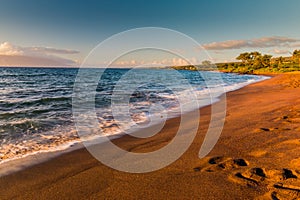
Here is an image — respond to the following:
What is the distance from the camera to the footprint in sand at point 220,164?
15.4ft

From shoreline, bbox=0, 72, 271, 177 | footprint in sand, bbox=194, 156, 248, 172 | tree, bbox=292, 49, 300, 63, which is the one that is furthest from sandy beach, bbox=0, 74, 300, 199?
tree, bbox=292, 49, 300, 63

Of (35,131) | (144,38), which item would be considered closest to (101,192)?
(144,38)

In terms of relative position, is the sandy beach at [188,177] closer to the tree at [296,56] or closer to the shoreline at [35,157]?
the shoreline at [35,157]

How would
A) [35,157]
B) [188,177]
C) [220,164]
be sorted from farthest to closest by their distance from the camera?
1. [35,157]
2. [220,164]
3. [188,177]

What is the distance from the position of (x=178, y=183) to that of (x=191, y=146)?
7.19 ft

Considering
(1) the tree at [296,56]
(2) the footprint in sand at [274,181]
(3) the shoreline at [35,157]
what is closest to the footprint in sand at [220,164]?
(2) the footprint in sand at [274,181]

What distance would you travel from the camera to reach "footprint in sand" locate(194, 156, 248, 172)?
15.4 feet

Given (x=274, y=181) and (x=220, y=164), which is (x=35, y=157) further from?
(x=274, y=181)

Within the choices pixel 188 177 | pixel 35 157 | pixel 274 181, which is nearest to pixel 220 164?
pixel 188 177

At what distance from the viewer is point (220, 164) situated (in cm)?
488

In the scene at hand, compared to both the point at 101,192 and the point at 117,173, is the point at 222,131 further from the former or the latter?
the point at 101,192

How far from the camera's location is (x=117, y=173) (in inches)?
183

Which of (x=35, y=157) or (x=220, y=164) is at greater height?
(x=220, y=164)

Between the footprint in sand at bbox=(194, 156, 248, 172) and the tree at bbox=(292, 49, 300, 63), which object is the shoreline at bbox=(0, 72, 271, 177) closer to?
the footprint in sand at bbox=(194, 156, 248, 172)
